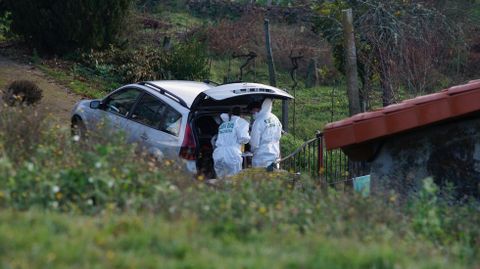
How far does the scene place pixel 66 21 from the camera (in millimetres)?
22578

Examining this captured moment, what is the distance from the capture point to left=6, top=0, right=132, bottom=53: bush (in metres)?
22.6

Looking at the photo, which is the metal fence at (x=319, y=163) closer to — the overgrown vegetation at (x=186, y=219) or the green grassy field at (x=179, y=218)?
the overgrown vegetation at (x=186, y=219)

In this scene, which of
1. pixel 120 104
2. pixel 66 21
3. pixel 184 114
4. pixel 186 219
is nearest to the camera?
pixel 186 219

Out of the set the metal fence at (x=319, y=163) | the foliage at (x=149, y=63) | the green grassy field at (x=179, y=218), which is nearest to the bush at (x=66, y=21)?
the foliage at (x=149, y=63)

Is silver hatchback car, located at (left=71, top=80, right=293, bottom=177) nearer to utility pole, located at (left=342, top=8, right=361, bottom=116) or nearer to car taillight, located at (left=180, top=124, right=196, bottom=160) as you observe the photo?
car taillight, located at (left=180, top=124, right=196, bottom=160)

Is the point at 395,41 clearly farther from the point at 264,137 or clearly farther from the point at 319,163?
the point at 264,137

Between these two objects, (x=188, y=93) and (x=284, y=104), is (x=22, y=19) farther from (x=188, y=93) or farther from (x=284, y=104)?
(x=188, y=93)

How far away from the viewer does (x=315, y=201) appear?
304 inches

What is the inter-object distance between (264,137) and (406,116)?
3.58 m

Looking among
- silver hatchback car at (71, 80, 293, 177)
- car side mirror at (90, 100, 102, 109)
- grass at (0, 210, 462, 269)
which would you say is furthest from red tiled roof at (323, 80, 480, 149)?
car side mirror at (90, 100, 102, 109)

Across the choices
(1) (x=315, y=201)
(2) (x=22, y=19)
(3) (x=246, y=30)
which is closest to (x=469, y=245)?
(1) (x=315, y=201)

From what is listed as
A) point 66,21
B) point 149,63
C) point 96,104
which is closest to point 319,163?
point 96,104

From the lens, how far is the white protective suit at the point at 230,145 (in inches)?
487

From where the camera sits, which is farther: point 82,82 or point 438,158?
point 82,82
